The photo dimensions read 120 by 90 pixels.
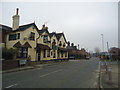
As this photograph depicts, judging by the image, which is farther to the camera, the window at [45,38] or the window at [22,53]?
the window at [45,38]

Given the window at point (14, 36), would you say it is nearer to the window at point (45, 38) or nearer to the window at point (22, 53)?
the window at point (22, 53)

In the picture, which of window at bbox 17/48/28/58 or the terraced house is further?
the terraced house

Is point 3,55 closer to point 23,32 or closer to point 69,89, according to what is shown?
point 23,32

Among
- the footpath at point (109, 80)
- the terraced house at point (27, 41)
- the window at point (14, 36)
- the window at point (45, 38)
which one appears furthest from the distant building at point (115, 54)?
the window at point (14, 36)

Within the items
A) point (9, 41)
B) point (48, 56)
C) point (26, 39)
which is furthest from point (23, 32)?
point (48, 56)

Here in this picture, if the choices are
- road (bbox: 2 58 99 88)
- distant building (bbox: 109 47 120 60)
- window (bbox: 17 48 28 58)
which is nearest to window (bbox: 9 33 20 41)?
window (bbox: 17 48 28 58)

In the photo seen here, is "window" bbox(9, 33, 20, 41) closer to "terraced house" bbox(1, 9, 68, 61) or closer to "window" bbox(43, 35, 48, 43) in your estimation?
"terraced house" bbox(1, 9, 68, 61)

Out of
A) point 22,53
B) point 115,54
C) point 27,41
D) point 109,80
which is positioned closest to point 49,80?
point 109,80

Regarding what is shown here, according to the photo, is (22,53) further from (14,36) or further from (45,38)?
(45,38)

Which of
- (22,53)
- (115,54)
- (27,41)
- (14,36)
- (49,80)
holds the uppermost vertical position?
(14,36)

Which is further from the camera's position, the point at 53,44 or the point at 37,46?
the point at 53,44

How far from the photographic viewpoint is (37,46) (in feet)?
72.8

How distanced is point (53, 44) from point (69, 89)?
22.9 m

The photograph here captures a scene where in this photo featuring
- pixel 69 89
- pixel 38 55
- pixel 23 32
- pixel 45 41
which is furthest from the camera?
pixel 45 41
